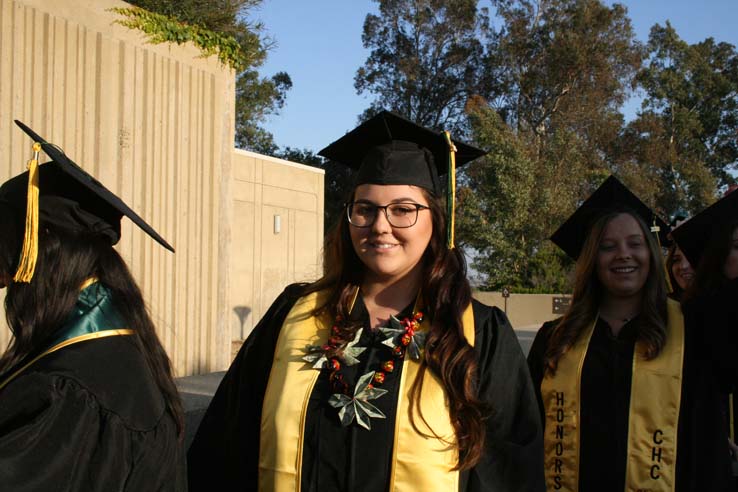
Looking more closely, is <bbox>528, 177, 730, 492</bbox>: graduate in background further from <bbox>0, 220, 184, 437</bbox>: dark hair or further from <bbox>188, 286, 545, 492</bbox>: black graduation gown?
<bbox>0, 220, 184, 437</bbox>: dark hair

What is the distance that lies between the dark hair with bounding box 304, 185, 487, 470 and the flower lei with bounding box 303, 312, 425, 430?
4 cm

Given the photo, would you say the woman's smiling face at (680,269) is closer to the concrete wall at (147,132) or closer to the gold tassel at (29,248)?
the gold tassel at (29,248)

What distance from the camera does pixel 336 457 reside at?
2223mm

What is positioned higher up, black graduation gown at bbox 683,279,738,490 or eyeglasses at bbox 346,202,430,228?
eyeglasses at bbox 346,202,430,228

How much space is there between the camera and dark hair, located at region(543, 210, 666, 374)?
10.2ft

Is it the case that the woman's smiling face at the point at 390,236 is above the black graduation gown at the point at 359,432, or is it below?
above

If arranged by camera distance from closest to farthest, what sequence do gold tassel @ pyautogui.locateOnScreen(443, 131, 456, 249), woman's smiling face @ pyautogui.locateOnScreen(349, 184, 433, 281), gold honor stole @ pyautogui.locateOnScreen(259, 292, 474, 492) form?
gold honor stole @ pyautogui.locateOnScreen(259, 292, 474, 492)
woman's smiling face @ pyautogui.locateOnScreen(349, 184, 433, 281)
gold tassel @ pyautogui.locateOnScreen(443, 131, 456, 249)

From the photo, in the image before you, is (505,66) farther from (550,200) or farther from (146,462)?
(146,462)

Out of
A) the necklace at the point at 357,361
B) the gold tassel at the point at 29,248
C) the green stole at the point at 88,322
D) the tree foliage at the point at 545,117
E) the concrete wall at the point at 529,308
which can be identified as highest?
the tree foliage at the point at 545,117

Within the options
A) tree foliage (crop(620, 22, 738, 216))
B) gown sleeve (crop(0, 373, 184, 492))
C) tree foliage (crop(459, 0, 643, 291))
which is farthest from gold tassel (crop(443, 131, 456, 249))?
tree foliage (crop(620, 22, 738, 216))

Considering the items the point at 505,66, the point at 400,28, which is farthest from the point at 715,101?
the point at 400,28

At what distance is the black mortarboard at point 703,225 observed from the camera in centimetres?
341

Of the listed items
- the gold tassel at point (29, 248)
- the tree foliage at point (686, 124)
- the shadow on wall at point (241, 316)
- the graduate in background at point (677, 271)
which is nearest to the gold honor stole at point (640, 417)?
the graduate in background at point (677, 271)

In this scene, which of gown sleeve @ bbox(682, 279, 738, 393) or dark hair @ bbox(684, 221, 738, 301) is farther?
dark hair @ bbox(684, 221, 738, 301)
